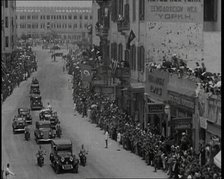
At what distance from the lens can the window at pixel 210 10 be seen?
4330 cm

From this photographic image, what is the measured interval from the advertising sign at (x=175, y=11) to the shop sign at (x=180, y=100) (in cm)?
800

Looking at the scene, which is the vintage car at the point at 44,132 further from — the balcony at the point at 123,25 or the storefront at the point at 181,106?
the balcony at the point at 123,25

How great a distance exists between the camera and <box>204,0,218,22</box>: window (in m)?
43.3

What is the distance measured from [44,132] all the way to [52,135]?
2.33ft

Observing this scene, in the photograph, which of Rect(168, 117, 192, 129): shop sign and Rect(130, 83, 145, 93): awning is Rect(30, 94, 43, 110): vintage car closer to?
Rect(130, 83, 145, 93): awning

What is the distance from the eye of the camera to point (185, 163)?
27453 mm

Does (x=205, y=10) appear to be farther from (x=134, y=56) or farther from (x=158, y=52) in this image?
(x=134, y=56)

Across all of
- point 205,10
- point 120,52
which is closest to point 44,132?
point 205,10

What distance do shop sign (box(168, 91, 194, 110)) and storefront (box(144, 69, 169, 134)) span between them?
0.87 metres

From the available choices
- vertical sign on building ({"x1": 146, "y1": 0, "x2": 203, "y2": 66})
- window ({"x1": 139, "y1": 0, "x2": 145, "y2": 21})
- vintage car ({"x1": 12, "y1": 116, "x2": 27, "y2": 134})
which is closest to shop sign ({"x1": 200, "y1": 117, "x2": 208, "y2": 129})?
vertical sign on building ({"x1": 146, "y1": 0, "x2": 203, "y2": 66})

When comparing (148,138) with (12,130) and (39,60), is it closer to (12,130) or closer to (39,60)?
(12,130)

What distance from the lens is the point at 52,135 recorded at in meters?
43.9

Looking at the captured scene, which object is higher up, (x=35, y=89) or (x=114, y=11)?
(x=114, y=11)

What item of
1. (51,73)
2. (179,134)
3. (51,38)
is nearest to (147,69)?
(179,134)
